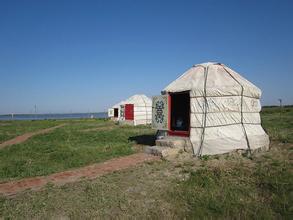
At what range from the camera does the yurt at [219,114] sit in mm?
8312

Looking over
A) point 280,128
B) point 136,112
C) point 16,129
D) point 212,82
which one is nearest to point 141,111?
point 136,112

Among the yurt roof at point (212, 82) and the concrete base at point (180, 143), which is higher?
the yurt roof at point (212, 82)

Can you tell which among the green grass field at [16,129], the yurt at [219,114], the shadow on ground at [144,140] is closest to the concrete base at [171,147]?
the yurt at [219,114]

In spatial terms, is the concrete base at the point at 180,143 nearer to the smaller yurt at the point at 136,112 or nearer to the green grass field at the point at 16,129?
the green grass field at the point at 16,129

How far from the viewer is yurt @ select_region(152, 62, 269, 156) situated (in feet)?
27.3

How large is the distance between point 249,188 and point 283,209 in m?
0.87

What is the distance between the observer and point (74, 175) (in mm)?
6570

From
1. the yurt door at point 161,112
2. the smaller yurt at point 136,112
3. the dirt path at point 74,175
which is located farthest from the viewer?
the smaller yurt at point 136,112

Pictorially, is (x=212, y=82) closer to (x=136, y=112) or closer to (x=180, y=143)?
(x=180, y=143)

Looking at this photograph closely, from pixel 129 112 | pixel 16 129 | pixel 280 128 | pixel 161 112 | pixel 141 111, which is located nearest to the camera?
pixel 161 112

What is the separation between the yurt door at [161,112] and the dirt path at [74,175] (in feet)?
4.44

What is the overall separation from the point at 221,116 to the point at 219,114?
8cm

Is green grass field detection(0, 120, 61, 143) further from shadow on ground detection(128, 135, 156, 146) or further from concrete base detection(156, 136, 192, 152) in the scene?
concrete base detection(156, 136, 192, 152)

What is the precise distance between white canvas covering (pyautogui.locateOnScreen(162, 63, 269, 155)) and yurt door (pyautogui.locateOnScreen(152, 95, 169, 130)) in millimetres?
704
